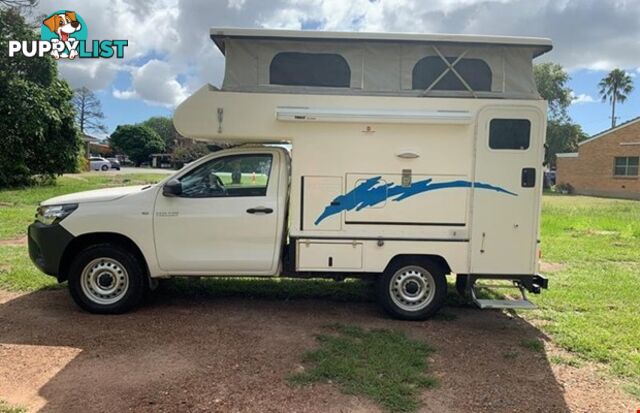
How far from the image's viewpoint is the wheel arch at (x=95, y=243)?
600 cm

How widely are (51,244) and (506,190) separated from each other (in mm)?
5213

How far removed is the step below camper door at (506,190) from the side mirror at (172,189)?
11.0ft

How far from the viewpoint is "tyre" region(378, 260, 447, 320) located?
6.04 m

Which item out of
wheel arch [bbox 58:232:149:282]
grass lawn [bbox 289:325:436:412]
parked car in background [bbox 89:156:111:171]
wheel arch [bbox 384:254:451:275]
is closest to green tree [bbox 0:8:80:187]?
wheel arch [bbox 58:232:149:282]

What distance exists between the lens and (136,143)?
3253 inches

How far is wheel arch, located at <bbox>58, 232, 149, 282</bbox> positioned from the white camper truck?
2cm

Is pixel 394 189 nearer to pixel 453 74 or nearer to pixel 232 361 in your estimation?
pixel 453 74

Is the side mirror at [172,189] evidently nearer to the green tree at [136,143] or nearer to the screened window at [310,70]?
the screened window at [310,70]

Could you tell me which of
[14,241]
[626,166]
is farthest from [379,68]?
[626,166]

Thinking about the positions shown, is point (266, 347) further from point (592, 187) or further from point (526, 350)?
point (592, 187)

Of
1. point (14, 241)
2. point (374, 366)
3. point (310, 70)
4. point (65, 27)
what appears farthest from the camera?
point (65, 27)

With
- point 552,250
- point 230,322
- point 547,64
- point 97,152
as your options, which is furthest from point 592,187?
point 97,152

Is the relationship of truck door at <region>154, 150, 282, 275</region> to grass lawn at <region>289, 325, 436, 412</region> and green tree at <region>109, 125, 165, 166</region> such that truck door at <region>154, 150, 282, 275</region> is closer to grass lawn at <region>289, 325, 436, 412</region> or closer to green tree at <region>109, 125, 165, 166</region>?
grass lawn at <region>289, 325, 436, 412</region>

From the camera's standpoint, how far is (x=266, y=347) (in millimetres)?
5180
